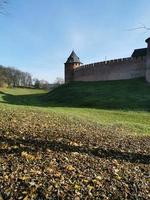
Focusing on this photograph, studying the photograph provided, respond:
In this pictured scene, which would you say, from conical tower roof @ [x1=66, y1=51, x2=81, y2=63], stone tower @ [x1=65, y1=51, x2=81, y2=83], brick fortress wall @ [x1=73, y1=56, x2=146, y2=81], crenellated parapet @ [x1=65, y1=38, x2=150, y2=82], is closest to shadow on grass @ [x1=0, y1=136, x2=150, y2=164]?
crenellated parapet @ [x1=65, y1=38, x2=150, y2=82]

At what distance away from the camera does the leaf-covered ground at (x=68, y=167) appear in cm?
414

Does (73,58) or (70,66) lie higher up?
(73,58)

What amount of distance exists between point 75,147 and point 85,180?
1714mm

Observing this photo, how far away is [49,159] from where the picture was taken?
520cm

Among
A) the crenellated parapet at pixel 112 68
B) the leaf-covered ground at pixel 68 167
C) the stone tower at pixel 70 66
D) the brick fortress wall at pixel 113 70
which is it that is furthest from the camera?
the stone tower at pixel 70 66

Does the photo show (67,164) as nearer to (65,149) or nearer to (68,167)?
(68,167)

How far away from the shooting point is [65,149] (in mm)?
5957

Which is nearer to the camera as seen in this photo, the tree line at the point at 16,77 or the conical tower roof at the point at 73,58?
the conical tower roof at the point at 73,58

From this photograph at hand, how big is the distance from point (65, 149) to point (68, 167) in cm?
103

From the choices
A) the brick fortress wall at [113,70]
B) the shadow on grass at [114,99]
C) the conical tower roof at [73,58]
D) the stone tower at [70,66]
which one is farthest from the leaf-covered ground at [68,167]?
the conical tower roof at [73,58]

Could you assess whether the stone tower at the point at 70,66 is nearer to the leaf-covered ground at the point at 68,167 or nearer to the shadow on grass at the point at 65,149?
the leaf-covered ground at the point at 68,167

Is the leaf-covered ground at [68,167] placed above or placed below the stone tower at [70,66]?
below

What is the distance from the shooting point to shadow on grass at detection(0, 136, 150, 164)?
19.0 feet

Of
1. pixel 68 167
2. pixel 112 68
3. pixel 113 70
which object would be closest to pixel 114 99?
pixel 113 70
